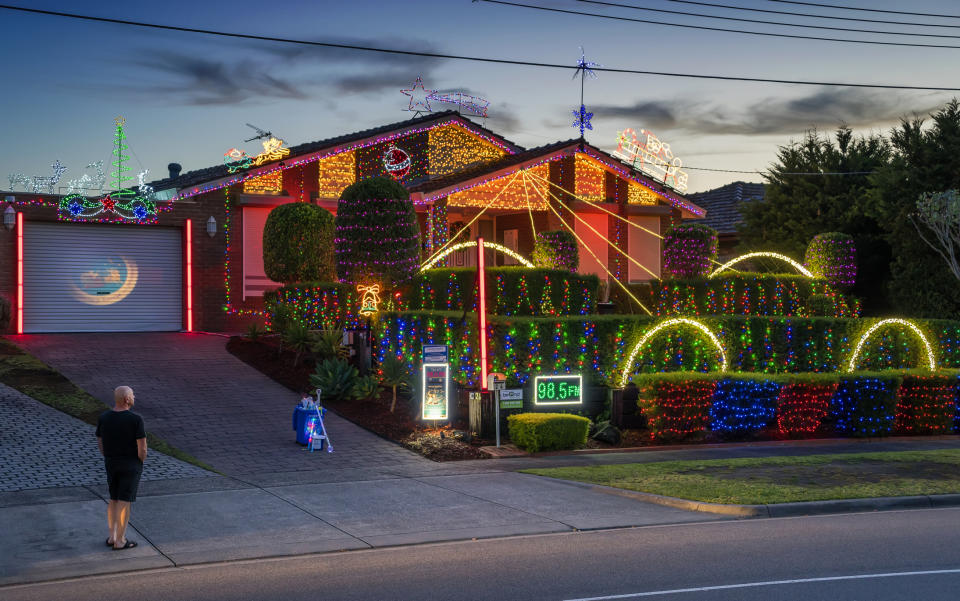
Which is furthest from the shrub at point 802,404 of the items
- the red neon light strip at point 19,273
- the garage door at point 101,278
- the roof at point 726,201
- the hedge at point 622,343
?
the roof at point 726,201

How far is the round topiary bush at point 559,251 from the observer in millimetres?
24000

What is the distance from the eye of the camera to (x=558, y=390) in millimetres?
17391

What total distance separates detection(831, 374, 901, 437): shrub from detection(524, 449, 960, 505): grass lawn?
2.67 meters

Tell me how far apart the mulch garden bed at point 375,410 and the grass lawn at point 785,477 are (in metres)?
2.19

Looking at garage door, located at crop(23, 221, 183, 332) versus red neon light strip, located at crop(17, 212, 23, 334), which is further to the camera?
garage door, located at crop(23, 221, 183, 332)

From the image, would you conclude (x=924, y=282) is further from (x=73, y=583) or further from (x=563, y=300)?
(x=73, y=583)

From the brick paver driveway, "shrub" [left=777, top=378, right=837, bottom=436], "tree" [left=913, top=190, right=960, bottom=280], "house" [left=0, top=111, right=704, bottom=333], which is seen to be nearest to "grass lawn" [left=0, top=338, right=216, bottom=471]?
the brick paver driveway

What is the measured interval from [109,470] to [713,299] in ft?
57.0

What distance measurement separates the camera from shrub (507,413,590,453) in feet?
52.8

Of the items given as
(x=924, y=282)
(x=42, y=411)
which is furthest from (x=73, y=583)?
(x=924, y=282)

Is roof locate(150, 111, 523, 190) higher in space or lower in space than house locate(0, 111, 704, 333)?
higher

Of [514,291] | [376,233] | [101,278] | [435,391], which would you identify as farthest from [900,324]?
[101,278]

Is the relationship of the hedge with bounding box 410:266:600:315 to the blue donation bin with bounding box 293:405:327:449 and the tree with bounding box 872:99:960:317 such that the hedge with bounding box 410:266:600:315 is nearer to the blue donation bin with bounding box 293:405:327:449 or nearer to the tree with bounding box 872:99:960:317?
the blue donation bin with bounding box 293:405:327:449

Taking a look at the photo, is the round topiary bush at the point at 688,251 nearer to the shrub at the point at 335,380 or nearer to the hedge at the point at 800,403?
the hedge at the point at 800,403
